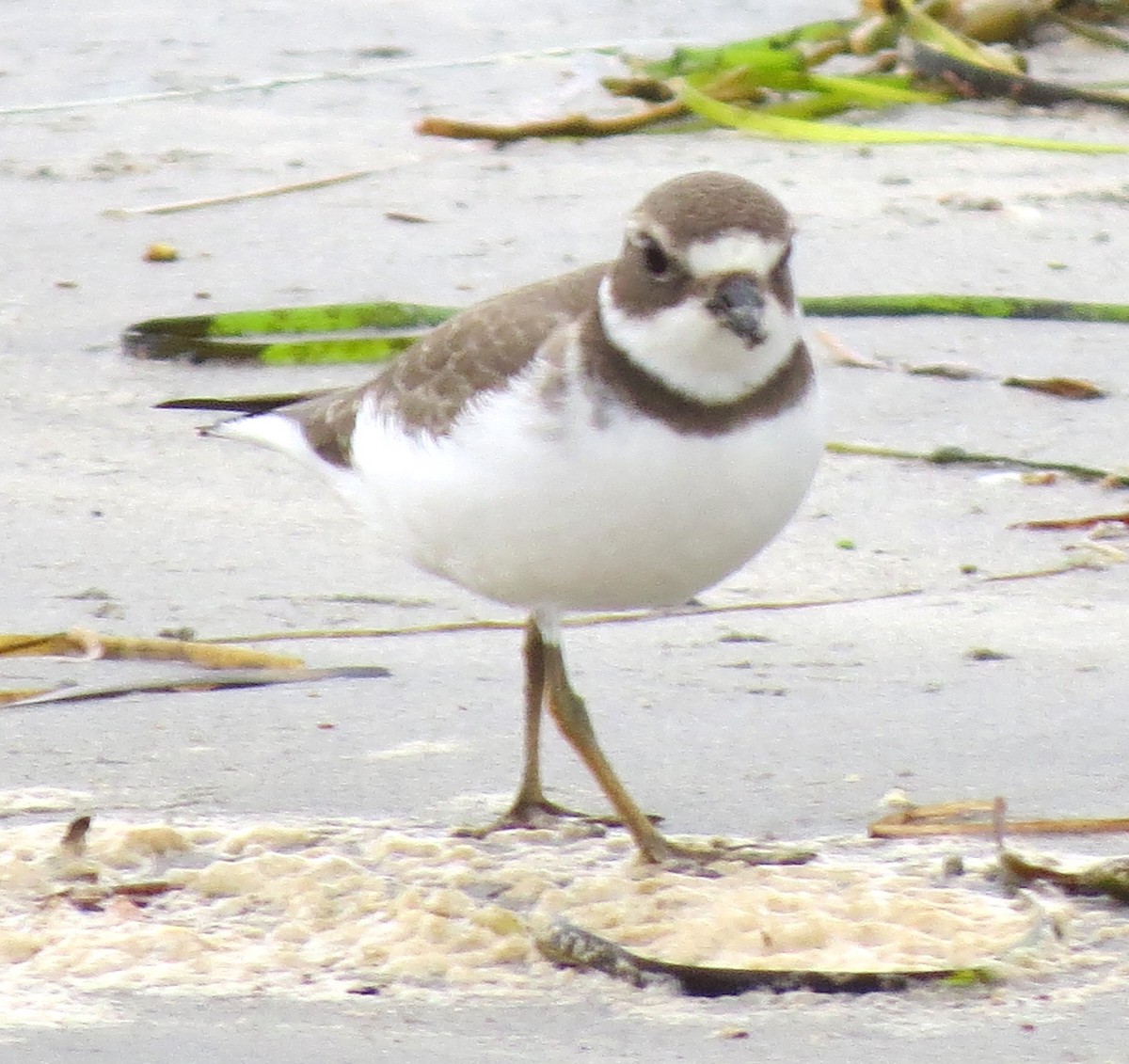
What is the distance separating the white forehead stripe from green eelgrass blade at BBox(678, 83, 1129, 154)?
363 centimetres

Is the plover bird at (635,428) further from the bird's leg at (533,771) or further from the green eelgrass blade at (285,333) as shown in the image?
the green eelgrass blade at (285,333)

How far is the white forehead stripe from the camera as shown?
292 cm

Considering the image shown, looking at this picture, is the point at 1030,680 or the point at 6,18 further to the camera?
the point at 6,18

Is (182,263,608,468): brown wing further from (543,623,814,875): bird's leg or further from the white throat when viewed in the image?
(543,623,814,875): bird's leg

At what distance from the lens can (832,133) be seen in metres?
6.58

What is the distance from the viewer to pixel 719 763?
11.2 feet

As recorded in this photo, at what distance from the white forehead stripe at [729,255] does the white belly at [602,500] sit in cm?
19

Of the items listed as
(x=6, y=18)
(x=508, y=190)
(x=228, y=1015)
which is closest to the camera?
(x=228, y=1015)

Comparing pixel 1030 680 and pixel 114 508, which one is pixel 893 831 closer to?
pixel 1030 680

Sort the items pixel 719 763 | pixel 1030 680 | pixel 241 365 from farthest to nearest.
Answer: pixel 241 365
pixel 1030 680
pixel 719 763

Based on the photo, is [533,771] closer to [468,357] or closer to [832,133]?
[468,357]

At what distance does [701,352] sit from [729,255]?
0.42 feet

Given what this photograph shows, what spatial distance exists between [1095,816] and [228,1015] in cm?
125

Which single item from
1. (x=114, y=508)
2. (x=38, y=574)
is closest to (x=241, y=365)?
(x=114, y=508)
